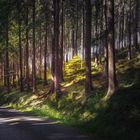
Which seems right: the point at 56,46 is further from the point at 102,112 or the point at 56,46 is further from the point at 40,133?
the point at 40,133

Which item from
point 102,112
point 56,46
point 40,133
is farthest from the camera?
point 56,46

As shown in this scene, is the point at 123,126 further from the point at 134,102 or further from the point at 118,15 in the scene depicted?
the point at 118,15

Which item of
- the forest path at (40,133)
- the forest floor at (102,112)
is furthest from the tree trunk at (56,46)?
the forest path at (40,133)

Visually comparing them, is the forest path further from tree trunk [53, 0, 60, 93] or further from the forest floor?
tree trunk [53, 0, 60, 93]

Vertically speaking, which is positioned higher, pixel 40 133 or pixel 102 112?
pixel 102 112

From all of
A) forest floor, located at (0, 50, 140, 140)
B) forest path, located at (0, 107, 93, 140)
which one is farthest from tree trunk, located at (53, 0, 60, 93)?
forest path, located at (0, 107, 93, 140)

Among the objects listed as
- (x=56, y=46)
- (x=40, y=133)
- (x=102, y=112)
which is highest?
(x=56, y=46)

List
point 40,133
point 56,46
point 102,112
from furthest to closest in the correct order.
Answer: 1. point 56,46
2. point 102,112
3. point 40,133

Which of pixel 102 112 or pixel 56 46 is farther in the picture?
pixel 56 46

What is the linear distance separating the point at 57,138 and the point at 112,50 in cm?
706

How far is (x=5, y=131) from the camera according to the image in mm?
16750

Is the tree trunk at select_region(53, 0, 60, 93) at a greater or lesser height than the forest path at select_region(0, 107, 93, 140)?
greater

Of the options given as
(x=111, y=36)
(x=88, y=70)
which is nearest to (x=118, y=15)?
(x=88, y=70)

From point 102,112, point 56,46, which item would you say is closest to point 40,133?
point 102,112
